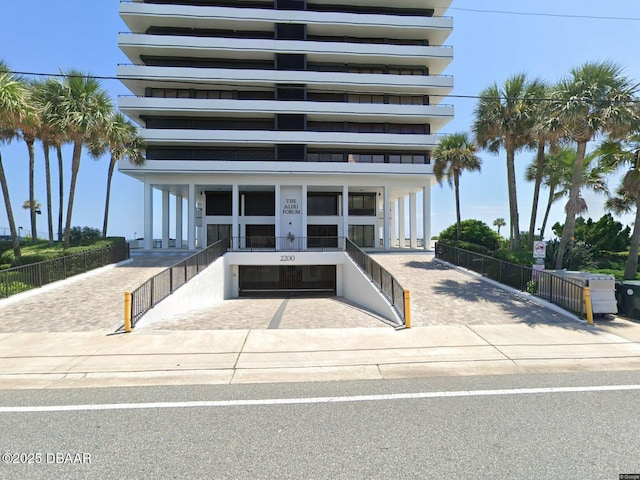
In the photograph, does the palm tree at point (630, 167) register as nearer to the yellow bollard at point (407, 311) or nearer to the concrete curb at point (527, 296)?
the concrete curb at point (527, 296)

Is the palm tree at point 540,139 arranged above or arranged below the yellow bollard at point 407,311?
above

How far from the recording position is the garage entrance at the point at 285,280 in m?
22.9

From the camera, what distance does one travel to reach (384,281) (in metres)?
12.3

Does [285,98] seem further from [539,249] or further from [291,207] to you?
[539,249]

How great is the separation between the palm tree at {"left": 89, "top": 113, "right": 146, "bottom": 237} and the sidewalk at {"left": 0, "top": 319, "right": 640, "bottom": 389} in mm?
13575

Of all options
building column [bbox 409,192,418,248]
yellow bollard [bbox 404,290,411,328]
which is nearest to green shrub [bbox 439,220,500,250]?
building column [bbox 409,192,418,248]

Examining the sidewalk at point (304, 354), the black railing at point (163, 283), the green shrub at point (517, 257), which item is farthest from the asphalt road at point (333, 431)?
the green shrub at point (517, 257)

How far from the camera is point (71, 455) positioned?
3.55m

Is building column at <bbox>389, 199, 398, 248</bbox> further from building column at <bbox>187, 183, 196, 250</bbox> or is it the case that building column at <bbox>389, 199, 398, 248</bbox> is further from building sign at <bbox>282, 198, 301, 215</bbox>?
building column at <bbox>187, 183, 196, 250</bbox>

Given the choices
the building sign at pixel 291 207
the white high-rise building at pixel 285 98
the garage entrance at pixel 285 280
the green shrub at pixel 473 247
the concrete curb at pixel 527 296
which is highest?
the white high-rise building at pixel 285 98

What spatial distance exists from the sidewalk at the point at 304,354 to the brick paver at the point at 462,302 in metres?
0.63

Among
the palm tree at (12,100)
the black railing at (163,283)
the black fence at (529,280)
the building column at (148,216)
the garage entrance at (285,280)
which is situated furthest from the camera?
the building column at (148,216)

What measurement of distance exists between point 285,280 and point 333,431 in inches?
789

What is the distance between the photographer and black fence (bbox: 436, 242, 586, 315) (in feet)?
33.1
